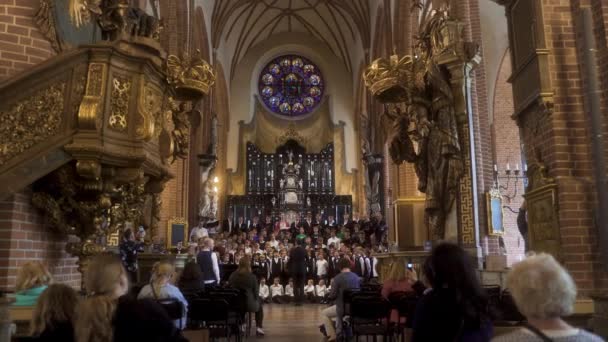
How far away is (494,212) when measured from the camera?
10.0 metres

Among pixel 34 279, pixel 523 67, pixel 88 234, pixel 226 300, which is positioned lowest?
pixel 226 300

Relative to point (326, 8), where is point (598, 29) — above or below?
below

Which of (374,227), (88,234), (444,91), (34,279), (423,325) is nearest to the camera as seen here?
(423,325)

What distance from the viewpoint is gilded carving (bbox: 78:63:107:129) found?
4.73 metres

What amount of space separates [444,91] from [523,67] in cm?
244

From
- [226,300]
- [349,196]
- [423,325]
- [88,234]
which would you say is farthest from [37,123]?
[349,196]

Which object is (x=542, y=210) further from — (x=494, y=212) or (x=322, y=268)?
(x=322, y=268)

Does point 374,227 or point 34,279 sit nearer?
point 34,279

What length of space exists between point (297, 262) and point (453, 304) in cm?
1237

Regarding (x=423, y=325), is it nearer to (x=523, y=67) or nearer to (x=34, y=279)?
(x=34, y=279)

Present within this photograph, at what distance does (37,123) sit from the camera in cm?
464

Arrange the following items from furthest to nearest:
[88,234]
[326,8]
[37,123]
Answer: [326,8] → [88,234] → [37,123]

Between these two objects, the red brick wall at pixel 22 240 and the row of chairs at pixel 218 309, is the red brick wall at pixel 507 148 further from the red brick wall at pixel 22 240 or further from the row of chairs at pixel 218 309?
the red brick wall at pixel 22 240

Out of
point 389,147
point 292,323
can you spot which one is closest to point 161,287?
point 292,323
